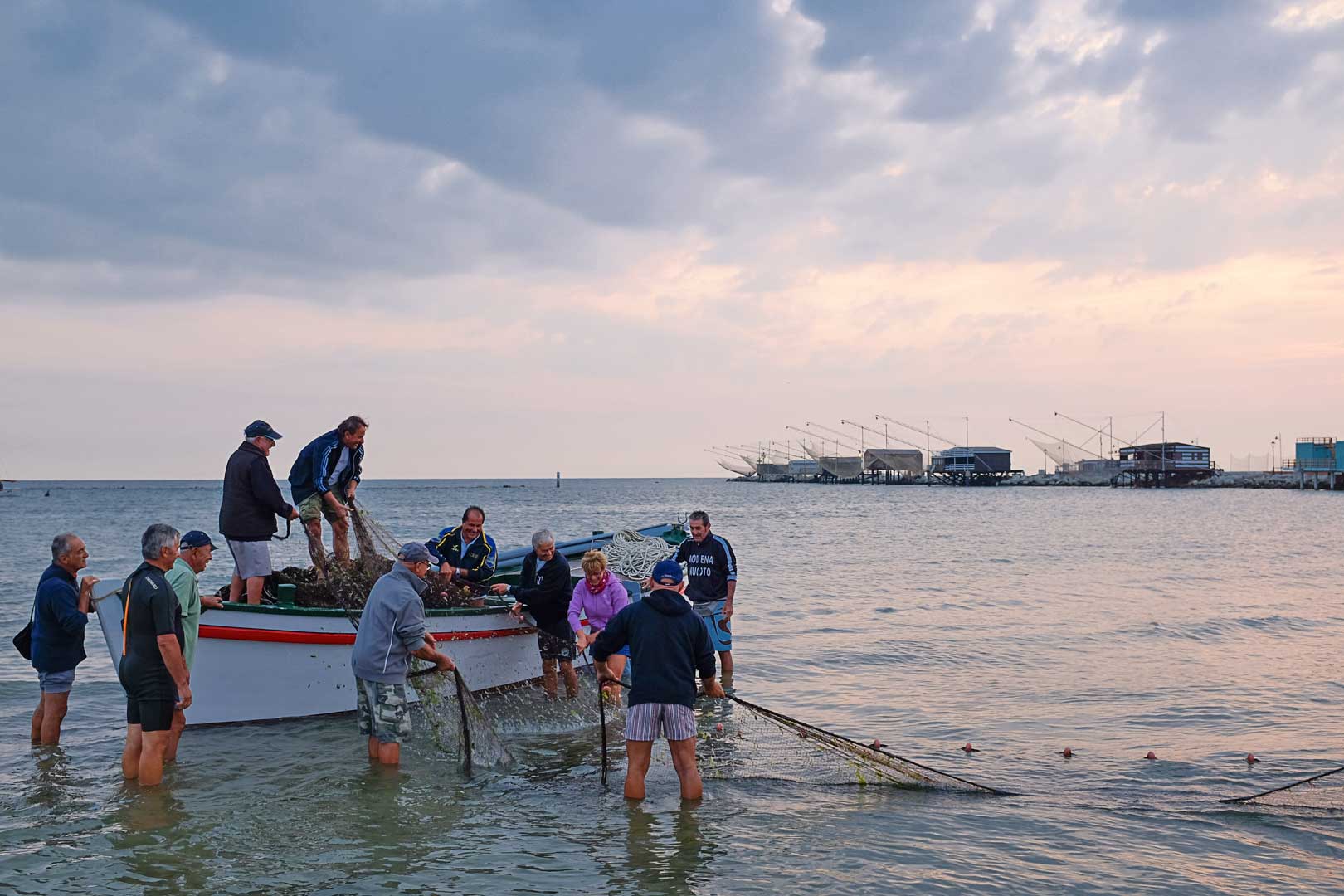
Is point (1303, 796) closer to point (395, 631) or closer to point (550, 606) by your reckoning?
point (550, 606)

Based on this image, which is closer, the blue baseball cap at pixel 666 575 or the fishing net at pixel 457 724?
the blue baseball cap at pixel 666 575

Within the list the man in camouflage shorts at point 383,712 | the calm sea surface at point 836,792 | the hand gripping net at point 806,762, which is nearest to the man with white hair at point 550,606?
the calm sea surface at point 836,792

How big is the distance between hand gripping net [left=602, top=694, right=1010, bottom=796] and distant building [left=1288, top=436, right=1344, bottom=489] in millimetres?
123482

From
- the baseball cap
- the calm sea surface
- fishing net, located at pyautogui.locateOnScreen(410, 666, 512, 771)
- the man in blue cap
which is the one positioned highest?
the man in blue cap

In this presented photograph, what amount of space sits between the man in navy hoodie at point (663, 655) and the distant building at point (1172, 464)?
139m

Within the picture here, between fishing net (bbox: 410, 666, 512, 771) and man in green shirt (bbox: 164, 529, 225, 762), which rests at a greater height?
man in green shirt (bbox: 164, 529, 225, 762)

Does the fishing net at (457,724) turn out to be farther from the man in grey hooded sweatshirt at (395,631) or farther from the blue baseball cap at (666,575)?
the blue baseball cap at (666,575)

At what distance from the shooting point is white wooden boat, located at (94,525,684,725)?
31.3 feet

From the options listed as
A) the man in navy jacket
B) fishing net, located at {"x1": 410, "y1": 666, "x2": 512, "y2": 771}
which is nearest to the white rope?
fishing net, located at {"x1": 410, "y1": 666, "x2": 512, "y2": 771}

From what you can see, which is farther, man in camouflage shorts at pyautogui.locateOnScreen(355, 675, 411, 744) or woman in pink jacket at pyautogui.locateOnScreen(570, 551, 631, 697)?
woman in pink jacket at pyautogui.locateOnScreen(570, 551, 631, 697)

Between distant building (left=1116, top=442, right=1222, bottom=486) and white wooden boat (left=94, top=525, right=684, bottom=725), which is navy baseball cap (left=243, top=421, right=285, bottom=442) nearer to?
white wooden boat (left=94, top=525, right=684, bottom=725)

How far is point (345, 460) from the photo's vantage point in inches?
402

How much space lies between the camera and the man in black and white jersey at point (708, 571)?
12.0 m

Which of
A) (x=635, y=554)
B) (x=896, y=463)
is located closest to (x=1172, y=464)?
(x=896, y=463)
